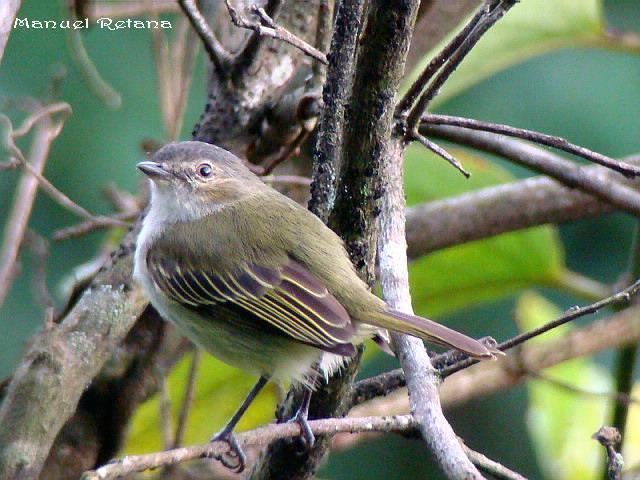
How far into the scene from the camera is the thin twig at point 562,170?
3.17 meters

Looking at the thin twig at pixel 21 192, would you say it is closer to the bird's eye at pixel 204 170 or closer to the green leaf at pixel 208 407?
the bird's eye at pixel 204 170

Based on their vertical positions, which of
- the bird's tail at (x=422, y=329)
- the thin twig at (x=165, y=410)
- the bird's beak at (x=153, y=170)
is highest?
the bird's beak at (x=153, y=170)

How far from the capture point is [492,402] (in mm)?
7727

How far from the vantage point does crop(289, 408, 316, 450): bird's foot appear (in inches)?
85.7

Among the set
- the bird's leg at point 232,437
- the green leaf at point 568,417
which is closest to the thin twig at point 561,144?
the bird's leg at point 232,437

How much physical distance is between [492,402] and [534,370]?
405 cm

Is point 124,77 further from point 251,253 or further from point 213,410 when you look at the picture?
point 251,253

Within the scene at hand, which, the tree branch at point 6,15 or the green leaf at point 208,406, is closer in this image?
the tree branch at point 6,15

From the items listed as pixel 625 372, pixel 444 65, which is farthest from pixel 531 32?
pixel 444 65

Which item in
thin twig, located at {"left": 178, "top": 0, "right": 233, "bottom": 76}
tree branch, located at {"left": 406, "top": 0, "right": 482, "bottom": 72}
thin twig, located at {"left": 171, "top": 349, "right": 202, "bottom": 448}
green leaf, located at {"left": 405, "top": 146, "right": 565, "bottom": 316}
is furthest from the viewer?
green leaf, located at {"left": 405, "top": 146, "right": 565, "bottom": 316}

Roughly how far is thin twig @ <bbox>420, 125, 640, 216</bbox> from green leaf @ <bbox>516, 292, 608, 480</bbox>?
0.93 meters

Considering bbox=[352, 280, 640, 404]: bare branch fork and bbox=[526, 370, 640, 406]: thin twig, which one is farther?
bbox=[526, 370, 640, 406]: thin twig

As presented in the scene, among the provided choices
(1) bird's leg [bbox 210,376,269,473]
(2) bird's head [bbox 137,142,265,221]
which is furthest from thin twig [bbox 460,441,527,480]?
(2) bird's head [bbox 137,142,265,221]

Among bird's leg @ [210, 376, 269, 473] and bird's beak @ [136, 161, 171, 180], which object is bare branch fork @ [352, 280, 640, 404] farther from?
bird's beak @ [136, 161, 171, 180]
